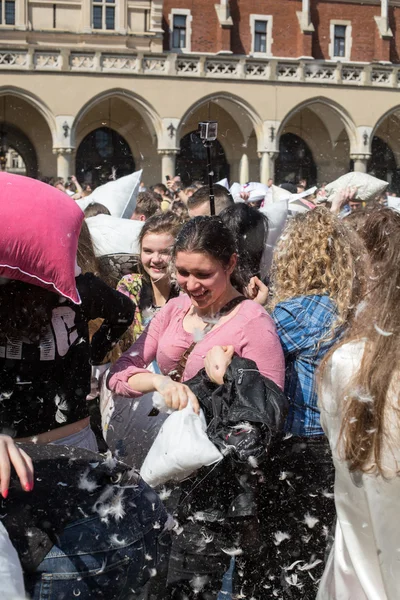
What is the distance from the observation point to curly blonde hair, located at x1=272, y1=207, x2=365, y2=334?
3.21 metres

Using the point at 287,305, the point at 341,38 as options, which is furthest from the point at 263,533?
the point at 341,38

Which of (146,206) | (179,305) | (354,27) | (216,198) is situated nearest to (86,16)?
(354,27)

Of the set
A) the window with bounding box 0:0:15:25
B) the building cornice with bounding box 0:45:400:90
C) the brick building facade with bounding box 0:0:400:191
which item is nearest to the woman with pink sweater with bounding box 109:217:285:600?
the brick building facade with bounding box 0:0:400:191

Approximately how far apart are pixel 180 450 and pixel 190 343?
0.69 metres

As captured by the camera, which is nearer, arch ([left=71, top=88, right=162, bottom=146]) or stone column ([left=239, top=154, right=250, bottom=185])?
arch ([left=71, top=88, right=162, bottom=146])

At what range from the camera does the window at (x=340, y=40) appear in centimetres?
3303

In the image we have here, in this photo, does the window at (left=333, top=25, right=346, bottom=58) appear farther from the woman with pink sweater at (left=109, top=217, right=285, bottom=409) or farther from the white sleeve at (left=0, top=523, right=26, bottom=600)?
the white sleeve at (left=0, top=523, right=26, bottom=600)

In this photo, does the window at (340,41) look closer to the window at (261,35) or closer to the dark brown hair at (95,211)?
the window at (261,35)

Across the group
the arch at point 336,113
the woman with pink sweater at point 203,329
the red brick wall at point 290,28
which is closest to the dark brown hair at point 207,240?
the woman with pink sweater at point 203,329

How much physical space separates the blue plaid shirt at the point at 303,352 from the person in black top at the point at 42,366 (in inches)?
30.0

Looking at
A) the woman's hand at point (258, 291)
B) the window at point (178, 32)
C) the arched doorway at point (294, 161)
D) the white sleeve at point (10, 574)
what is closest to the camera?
the white sleeve at point (10, 574)

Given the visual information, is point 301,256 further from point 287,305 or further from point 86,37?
point 86,37

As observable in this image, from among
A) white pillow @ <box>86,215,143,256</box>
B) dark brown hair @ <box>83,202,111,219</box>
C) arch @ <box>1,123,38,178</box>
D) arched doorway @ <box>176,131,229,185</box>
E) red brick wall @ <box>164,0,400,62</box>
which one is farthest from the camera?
red brick wall @ <box>164,0,400,62</box>

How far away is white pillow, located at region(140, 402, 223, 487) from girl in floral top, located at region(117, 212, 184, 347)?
61.9 inches
